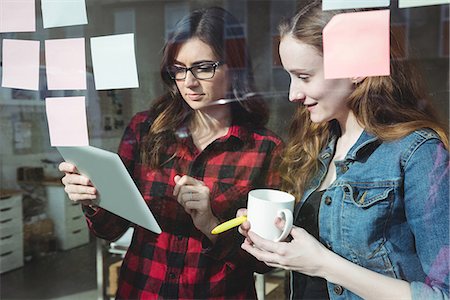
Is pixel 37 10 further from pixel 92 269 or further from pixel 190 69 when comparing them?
pixel 92 269

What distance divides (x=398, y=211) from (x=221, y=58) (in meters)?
0.46

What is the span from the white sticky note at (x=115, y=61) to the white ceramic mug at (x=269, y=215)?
0.37 m

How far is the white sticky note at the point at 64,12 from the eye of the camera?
41.1 inches

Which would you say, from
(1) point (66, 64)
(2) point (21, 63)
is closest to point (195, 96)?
(1) point (66, 64)

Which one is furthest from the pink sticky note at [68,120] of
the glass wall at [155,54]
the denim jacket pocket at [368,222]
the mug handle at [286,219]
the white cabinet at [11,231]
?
the denim jacket pocket at [368,222]

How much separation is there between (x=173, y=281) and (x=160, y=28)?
1.88 feet

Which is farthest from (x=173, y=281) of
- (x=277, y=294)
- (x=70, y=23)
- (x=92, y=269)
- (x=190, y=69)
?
(x=70, y=23)

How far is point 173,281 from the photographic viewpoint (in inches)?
42.6

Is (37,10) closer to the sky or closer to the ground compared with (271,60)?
closer to the sky

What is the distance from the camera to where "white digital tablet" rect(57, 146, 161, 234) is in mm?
1062

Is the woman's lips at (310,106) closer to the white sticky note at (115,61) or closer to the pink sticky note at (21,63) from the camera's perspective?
the white sticky note at (115,61)

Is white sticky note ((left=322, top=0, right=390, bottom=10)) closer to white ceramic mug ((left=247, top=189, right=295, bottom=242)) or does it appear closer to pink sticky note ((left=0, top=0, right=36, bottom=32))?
white ceramic mug ((left=247, top=189, right=295, bottom=242))

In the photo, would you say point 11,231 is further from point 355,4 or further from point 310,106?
point 355,4

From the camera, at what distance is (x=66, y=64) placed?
106 cm
